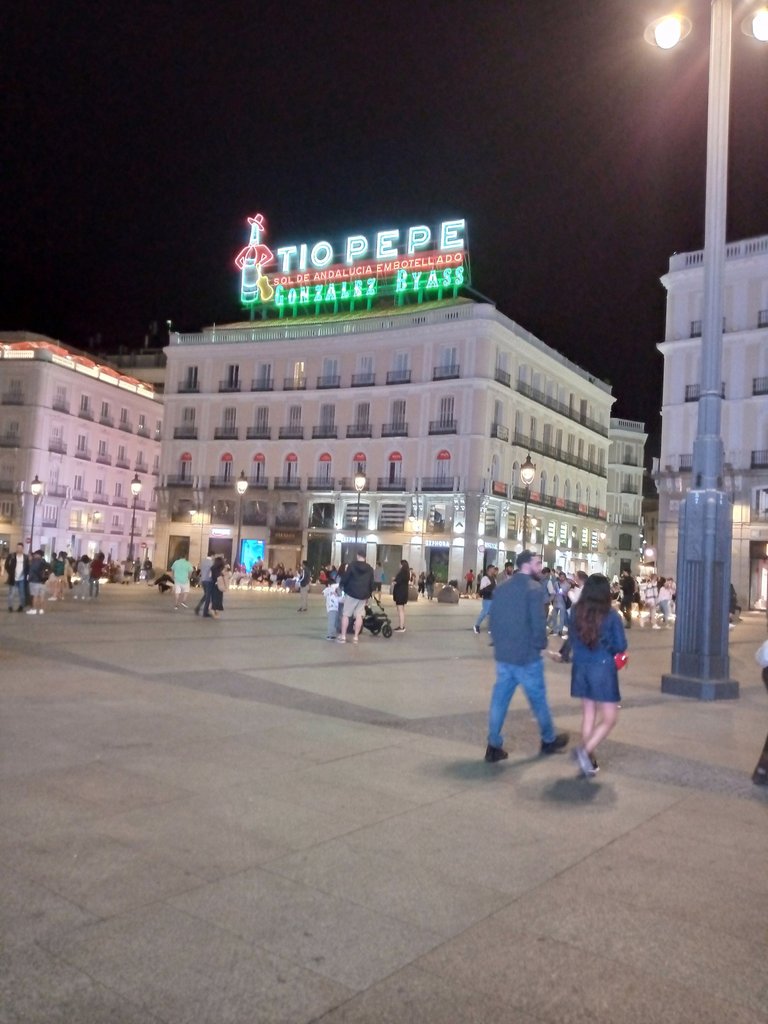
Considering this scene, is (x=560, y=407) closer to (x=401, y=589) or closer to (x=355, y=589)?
(x=401, y=589)

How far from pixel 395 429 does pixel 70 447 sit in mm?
25589

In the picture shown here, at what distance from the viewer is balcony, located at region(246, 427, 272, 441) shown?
200 ft

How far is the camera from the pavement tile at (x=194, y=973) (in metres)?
3.14

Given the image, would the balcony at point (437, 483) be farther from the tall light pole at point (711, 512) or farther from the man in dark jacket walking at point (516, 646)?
the man in dark jacket walking at point (516, 646)

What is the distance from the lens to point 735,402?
151 feet

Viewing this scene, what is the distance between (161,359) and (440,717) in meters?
75.1

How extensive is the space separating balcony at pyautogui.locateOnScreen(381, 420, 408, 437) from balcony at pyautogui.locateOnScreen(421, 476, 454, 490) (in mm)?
3427

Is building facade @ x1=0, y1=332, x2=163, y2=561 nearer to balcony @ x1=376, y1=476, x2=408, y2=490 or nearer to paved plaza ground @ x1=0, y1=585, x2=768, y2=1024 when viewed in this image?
balcony @ x1=376, y1=476, x2=408, y2=490

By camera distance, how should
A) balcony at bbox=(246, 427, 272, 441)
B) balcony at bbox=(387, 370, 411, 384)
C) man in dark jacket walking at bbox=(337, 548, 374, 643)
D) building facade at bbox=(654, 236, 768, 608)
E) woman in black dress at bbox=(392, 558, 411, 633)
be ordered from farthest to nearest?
balcony at bbox=(246, 427, 272, 441)
balcony at bbox=(387, 370, 411, 384)
building facade at bbox=(654, 236, 768, 608)
woman in black dress at bbox=(392, 558, 411, 633)
man in dark jacket walking at bbox=(337, 548, 374, 643)

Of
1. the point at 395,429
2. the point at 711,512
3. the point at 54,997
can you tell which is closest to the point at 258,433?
the point at 395,429

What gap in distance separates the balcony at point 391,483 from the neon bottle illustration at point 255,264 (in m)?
16.8

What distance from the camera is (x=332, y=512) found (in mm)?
58719

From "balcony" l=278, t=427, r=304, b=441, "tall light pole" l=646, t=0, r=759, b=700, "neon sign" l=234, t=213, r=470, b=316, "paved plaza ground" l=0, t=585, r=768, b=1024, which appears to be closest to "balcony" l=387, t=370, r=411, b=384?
"neon sign" l=234, t=213, r=470, b=316

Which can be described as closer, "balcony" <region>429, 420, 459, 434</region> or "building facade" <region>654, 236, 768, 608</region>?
"building facade" <region>654, 236, 768, 608</region>
